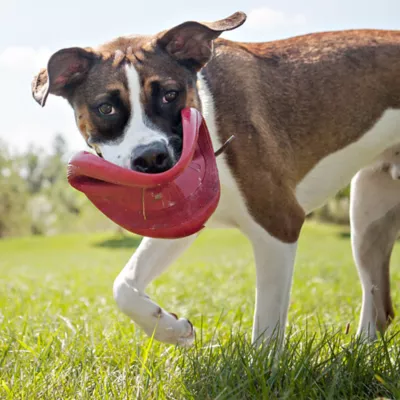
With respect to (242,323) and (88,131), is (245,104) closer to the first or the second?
A: (88,131)

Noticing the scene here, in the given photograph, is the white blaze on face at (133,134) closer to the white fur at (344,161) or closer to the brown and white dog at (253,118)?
the brown and white dog at (253,118)

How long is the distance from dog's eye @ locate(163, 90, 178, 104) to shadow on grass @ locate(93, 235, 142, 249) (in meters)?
28.1

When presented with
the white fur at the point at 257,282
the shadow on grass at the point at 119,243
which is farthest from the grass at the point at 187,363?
the shadow on grass at the point at 119,243

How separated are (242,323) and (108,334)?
100cm

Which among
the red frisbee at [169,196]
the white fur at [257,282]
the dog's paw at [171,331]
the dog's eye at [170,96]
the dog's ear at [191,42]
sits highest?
the dog's ear at [191,42]

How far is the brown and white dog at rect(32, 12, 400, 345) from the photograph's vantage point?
2939 mm

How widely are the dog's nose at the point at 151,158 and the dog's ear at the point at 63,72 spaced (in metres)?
0.61

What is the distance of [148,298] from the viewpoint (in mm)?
3389

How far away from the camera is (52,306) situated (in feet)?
17.5

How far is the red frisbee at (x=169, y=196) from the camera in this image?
9.19 feet

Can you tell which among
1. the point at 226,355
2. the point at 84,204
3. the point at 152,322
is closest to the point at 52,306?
the point at 152,322

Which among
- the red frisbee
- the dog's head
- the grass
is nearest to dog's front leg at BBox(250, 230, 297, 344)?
the grass

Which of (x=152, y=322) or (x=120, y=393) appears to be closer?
(x=120, y=393)

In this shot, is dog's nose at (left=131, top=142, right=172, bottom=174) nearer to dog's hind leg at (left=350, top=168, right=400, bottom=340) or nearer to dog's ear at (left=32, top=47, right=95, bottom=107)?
dog's ear at (left=32, top=47, right=95, bottom=107)
